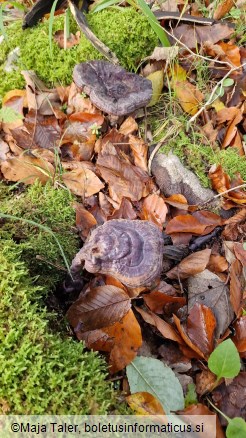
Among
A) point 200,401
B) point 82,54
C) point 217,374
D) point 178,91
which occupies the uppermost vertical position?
point 82,54

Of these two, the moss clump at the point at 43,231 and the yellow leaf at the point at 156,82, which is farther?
the yellow leaf at the point at 156,82

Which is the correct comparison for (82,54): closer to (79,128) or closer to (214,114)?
(79,128)

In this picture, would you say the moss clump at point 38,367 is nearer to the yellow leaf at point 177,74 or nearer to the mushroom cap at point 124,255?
the mushroom cap at point 124,255

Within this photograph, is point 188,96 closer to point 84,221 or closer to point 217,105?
point 217,105

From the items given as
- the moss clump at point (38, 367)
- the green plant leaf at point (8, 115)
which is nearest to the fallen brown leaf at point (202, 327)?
the moss clump at point (38, 367)

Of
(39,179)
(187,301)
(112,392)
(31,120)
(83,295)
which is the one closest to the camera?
(112,392)

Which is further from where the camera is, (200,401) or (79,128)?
(79,128)

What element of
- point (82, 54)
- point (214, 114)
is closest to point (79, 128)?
point (82, 54)
